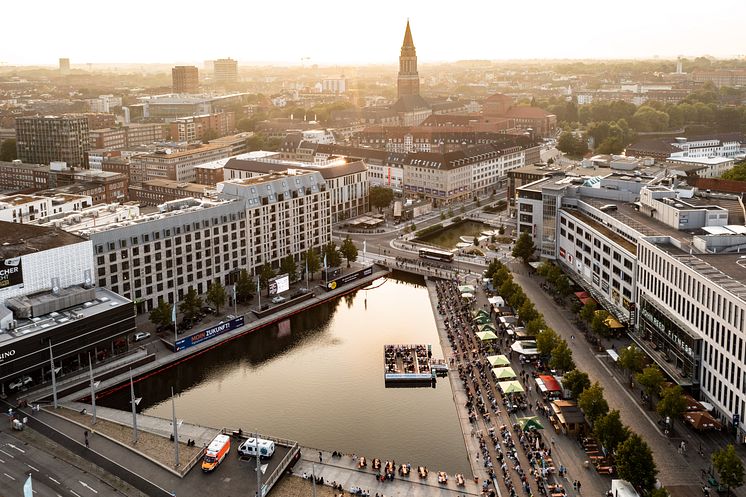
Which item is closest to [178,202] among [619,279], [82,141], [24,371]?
[24,371]

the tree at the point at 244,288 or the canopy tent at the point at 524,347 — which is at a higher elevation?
the tree at the point at 244,288

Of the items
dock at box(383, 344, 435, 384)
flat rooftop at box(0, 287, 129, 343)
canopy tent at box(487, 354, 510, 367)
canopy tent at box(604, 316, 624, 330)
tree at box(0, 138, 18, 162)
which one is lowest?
dock at box(383, 344, 435, 384)

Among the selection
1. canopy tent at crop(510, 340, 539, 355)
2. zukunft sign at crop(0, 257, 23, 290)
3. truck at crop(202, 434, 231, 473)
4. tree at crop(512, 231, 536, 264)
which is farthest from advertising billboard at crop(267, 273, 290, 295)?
truck at crop(202, 434, 231, 473)

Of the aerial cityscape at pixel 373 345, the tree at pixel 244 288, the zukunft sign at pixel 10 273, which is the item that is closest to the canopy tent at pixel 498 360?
the aerial cityscape at pixel 373 345

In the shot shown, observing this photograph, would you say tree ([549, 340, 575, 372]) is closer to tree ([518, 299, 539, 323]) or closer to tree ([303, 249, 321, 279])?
tree ([518, 299, 539, 323])

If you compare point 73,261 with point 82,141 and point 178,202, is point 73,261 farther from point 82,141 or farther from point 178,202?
point 82,141

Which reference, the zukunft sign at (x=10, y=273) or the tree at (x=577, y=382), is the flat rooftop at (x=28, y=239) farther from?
the tree at (x=577, y=382)
